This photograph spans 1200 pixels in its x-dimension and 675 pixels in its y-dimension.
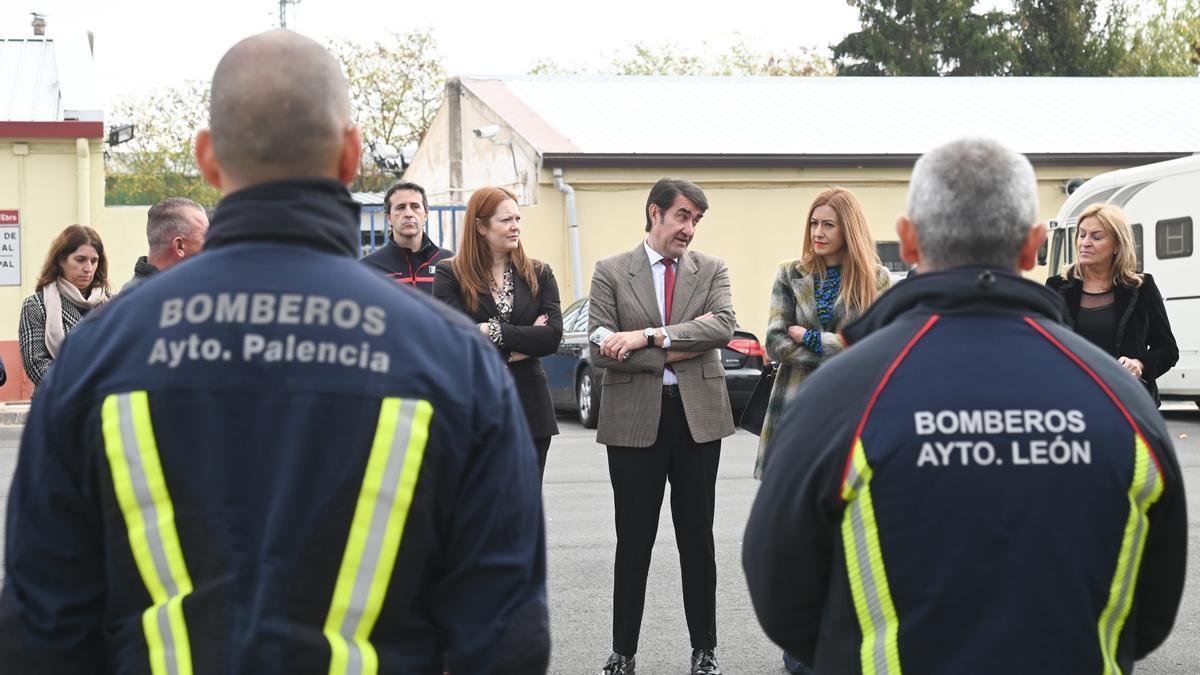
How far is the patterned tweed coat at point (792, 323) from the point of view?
6125 millimetres

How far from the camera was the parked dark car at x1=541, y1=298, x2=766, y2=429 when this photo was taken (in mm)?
16375

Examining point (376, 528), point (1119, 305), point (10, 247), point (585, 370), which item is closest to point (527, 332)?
point (1119, 305)

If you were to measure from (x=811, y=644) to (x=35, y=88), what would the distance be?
70.5 ft

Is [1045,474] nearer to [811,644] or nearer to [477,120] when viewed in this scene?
[811,644]

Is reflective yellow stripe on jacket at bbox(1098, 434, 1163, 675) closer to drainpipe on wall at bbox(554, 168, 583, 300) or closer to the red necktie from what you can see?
the red necktie

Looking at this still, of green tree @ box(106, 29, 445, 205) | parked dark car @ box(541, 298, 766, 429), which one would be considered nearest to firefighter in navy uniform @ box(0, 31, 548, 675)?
parked dark car @ box(541, 298, 766, 429)

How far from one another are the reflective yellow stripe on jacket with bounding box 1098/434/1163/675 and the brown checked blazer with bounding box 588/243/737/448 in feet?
11.3

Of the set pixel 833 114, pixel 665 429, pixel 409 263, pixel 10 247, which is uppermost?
pixel 833 114

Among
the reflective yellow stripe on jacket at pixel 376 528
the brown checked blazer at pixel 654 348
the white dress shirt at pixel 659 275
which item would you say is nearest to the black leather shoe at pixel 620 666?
Result: the brown checked blazer at pixel 654 348

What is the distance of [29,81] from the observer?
73.5ft

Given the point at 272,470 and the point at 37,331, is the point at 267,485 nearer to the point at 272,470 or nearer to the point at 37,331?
the point at 272,470

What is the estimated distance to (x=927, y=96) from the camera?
30.0 meters

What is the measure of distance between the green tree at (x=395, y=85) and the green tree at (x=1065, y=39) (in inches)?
797

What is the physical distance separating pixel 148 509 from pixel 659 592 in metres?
5.71
